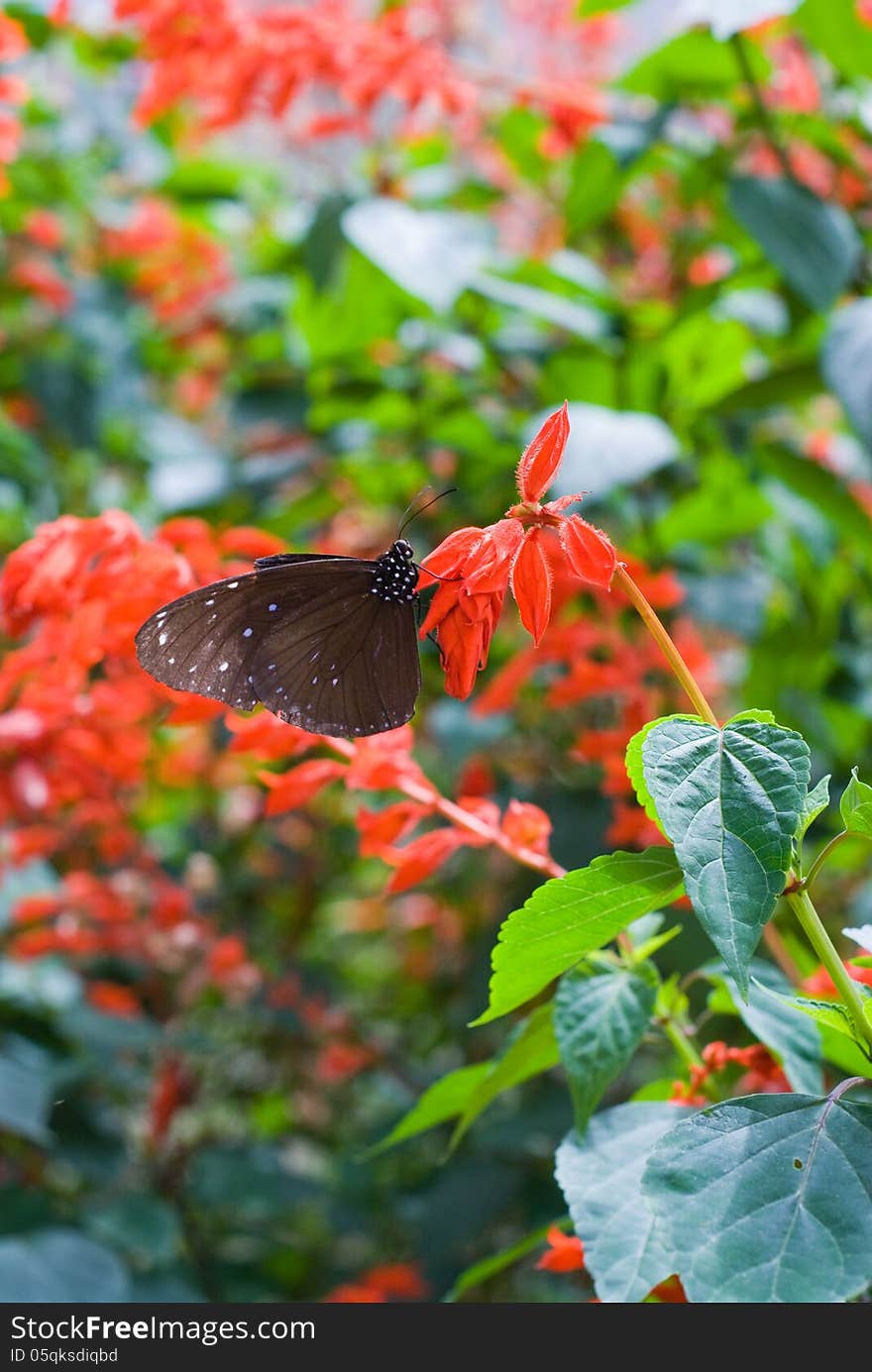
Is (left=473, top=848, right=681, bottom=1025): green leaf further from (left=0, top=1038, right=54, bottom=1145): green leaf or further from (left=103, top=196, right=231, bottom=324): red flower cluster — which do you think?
(left=103, top=196, right=231, bottom=324): red flower cluster

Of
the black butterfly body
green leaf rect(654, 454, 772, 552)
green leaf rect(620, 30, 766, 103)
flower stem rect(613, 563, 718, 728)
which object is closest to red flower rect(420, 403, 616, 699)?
flower stem rect(613, 563, 718, 728)

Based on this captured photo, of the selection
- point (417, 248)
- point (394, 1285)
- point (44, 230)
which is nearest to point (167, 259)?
point (44, 230)

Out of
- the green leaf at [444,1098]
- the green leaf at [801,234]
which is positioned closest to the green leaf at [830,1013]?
the green leaf at [444,1098]

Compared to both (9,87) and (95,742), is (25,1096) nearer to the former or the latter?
(95,742)

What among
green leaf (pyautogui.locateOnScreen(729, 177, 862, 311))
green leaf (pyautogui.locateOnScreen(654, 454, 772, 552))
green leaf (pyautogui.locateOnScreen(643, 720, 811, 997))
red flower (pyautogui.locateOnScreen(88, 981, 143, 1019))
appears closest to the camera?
Result: green leaf (pyautogui.locateOnScreen(643, 720, 811, 997))

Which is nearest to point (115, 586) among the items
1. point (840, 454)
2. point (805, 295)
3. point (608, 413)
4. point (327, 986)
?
point (608, 413)

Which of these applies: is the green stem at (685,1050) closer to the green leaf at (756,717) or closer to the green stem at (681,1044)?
the green stem at (681,1044)
